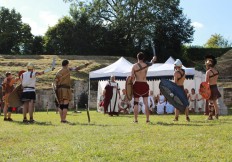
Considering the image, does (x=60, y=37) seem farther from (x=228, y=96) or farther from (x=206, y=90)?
(x=206, y=90)

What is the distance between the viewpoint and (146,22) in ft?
171

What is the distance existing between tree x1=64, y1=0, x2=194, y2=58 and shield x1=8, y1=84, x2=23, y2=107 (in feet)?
120

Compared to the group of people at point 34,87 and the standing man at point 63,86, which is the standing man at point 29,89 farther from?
the standing man at point 63,86

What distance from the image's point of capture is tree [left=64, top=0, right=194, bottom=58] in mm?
50875

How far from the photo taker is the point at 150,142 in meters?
6.83

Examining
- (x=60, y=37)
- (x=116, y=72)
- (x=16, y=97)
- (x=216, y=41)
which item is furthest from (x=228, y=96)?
(x=216, y=41)

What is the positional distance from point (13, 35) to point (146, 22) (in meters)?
15.6

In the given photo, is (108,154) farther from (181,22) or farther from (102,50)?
(181,22)

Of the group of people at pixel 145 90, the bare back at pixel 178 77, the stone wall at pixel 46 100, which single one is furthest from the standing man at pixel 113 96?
the stone wall at pixel 46 100

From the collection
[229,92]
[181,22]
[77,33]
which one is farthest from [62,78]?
[181,22]

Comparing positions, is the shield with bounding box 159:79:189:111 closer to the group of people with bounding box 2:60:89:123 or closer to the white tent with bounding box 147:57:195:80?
the group of people with bounding box 2:60:89:123

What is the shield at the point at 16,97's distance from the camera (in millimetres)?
13008

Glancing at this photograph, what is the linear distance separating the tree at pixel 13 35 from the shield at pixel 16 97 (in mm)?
37287

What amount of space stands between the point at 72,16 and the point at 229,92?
26.2 m
